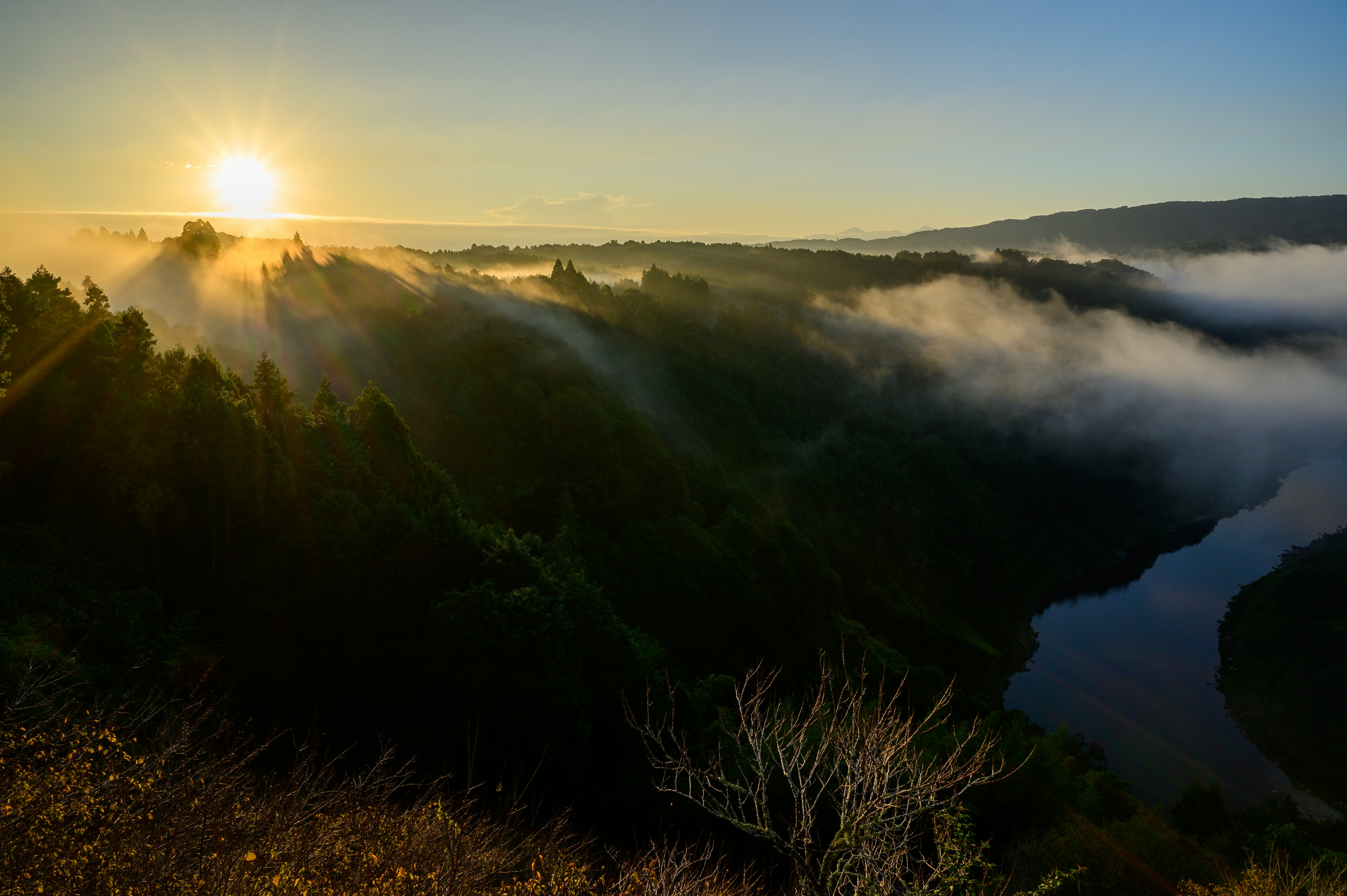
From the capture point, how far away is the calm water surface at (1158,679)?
74188mm

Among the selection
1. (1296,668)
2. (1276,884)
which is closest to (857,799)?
(1276,884)

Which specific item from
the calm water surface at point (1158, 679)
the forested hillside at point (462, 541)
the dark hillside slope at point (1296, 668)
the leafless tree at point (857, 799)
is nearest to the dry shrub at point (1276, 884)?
the forested hillside at point (462, 541)

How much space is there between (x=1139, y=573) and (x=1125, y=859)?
126295 millimetres

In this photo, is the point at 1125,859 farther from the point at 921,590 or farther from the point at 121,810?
the point at 921,590

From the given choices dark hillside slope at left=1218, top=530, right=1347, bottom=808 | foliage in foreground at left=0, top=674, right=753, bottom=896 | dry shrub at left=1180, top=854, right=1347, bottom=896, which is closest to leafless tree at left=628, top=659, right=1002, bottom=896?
foliage in foreground at left=0, top=674, right=753, bottom=896

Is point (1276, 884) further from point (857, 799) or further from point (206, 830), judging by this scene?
point (206, 830)

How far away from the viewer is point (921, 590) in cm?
9981

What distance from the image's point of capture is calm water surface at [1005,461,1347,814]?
2921 inches

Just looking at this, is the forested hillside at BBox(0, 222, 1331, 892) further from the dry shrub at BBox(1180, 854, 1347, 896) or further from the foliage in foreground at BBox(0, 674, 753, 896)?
the foliage in foreground at BBox(0, 674, 753, 896)

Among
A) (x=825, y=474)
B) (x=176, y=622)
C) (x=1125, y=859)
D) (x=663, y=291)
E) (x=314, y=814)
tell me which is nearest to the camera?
(x=314, y=814)

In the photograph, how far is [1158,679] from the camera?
94.1 meters

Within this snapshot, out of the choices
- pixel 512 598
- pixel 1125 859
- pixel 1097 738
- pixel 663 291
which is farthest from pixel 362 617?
pixel 663 291

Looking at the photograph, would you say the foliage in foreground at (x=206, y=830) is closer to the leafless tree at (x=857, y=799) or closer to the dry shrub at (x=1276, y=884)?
the leafless tree at (x=857, y=799)

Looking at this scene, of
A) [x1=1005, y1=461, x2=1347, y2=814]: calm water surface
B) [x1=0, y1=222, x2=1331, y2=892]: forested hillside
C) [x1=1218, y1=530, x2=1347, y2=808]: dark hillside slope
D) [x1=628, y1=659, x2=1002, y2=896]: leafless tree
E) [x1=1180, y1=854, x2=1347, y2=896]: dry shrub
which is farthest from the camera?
[x1=1218, y1=530, x2=1347, y2=808]: dark hillside slope
